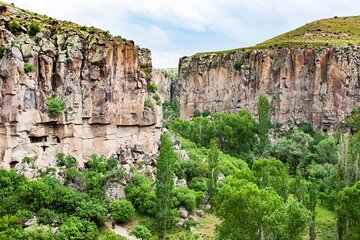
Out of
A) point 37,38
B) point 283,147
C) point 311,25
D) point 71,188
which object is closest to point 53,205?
point 71,188

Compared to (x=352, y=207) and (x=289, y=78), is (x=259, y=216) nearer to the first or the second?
(x=352, y=207)

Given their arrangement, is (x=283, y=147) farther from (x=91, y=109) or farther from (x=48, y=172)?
(x=48, y=172)

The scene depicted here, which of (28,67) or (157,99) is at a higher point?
(28,67)

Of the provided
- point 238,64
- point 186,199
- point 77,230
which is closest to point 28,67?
point 77,230

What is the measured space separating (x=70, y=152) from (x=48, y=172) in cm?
361

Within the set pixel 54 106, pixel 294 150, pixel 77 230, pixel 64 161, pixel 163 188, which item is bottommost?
pixel 77 230

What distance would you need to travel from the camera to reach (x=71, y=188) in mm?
38438

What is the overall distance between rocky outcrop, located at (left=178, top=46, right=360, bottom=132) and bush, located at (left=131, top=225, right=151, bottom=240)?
49.7m

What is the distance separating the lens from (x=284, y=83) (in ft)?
271

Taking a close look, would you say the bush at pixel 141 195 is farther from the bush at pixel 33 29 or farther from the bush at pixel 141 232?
the bush at pixel 33 29

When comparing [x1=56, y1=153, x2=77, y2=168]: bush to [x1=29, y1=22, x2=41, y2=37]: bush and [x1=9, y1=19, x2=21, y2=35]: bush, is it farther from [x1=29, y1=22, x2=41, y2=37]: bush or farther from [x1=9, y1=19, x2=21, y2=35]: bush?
[x1=9, y1=19, x2=21, y2=35]: bush

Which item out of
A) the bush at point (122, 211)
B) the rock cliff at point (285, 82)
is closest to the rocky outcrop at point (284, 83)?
the rock cliff at point (285, 82)

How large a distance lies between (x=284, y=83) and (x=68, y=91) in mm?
50670

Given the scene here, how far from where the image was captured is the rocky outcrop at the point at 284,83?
247 ft
